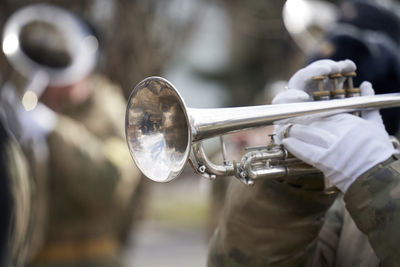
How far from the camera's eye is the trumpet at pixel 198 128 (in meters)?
1.41

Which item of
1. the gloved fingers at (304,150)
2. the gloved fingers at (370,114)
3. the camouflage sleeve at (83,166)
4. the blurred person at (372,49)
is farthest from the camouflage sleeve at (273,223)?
the camouflage sleeve at (83,166)

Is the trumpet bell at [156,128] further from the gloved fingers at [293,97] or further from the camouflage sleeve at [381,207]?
the camouflage sleeve at [381,207]

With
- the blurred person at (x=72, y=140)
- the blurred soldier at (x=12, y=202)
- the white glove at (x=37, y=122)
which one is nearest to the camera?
the blurred soldier at (x=12, y=202)

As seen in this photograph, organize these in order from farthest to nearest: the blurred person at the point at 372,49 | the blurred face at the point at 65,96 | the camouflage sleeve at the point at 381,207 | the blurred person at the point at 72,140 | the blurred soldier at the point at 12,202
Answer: the blurred face at the point at 65,96
the blurred person at the point at 72,140
the blurred person at the point at 372,49
the blurred soldier at the point at 12,202
the camouflage sleeve at the point at 381,207

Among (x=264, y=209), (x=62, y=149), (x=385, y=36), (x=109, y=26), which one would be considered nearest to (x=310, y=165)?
(x=264, y=209)

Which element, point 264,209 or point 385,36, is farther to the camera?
point 385,36

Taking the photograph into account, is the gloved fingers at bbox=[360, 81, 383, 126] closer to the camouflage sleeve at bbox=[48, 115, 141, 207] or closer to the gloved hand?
the gloved hand

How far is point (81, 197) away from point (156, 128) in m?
2.33

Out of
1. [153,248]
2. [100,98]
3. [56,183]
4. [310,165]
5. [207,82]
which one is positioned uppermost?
[310,165]

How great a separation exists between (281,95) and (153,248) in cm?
634

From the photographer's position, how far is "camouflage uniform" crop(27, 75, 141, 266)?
372 centimetres

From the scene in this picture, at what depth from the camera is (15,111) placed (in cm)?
295

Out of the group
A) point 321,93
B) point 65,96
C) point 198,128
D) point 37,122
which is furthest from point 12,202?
point 65,96

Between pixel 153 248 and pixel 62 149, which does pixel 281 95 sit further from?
pixel 153 248
